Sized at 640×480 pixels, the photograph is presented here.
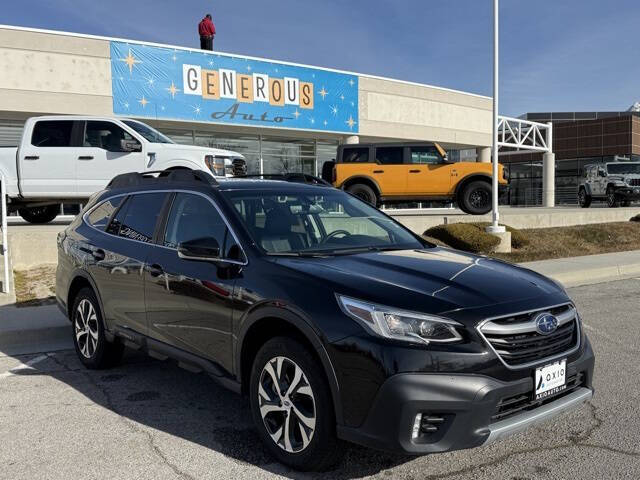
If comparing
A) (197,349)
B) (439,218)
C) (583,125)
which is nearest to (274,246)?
(197,349)

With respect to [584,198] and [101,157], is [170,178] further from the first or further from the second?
[584,198]

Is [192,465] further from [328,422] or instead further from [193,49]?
[193,49]

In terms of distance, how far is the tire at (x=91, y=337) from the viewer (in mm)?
5035

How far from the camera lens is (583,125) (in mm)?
44156

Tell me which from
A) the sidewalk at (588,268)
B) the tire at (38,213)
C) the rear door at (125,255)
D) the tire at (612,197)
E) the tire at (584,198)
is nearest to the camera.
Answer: the rear door at (125,255)

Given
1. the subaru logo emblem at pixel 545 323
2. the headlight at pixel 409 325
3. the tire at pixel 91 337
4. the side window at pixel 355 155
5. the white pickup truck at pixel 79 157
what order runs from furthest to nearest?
the side window at pixel 355 155, the white pickup truck at pixel 79 157, the tire at pixel 91 337, the subaru logo emblem at pixel 545 323, the headlight at pixel 409 325

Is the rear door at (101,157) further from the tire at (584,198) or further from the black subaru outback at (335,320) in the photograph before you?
the tire at (584,198)

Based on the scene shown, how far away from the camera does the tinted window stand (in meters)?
10.7

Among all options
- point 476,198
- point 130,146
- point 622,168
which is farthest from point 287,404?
point 622,168

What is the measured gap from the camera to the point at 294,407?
10.3 feet

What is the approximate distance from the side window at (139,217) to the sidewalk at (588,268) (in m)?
7.72

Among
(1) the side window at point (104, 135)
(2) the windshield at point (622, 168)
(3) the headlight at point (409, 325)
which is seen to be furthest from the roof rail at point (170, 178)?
(2) the windshield at point (622, 168)

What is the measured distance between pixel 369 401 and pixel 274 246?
4.31 ft

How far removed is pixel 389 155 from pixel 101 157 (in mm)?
7564
